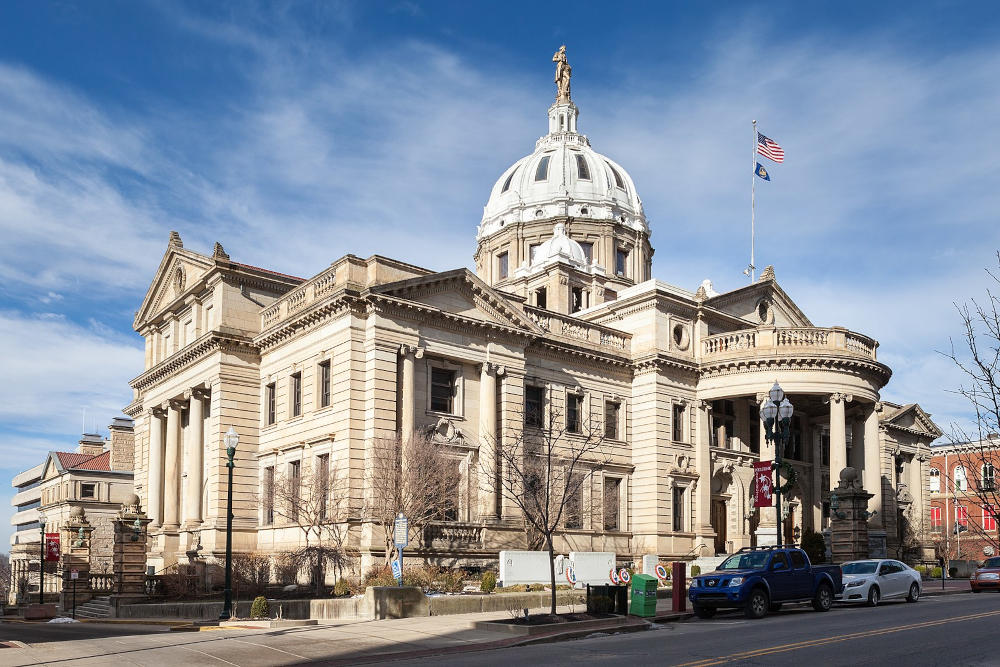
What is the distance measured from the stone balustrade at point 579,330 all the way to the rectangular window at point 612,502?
6.84 metres

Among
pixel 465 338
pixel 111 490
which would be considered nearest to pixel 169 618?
pixel 465 338

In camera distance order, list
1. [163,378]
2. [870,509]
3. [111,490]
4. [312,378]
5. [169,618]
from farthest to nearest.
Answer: [111,490] < [870,509] < [163,378] < [312,378] < [169,618]

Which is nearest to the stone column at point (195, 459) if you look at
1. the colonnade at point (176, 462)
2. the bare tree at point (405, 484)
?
the colonnade at point (176, 462)

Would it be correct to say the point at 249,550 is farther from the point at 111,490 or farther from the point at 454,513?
the point at 111,490

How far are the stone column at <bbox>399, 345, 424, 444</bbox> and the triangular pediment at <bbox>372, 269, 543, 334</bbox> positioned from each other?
2.14m

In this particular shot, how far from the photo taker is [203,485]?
48219mm

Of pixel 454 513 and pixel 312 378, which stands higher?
pixel 312 378

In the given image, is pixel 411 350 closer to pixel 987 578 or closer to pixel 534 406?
pixel 534 406

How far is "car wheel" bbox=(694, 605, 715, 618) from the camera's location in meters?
27.4

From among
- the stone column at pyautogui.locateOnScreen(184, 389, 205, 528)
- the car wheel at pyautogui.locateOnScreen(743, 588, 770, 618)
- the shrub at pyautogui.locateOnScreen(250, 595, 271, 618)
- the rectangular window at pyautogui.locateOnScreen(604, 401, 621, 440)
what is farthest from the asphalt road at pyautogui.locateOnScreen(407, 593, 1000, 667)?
the stone column at pyautogui.locateOnScreen(184, 389, 205, 528)

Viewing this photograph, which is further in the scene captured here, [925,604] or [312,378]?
[312,378]

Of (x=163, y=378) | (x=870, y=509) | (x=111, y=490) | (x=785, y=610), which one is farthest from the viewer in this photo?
(x=111, y=490)

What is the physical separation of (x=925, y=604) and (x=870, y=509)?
28.0m

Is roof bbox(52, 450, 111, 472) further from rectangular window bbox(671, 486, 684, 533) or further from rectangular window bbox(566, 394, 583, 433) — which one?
rectangular window bbox(671, 486, 684, 533)
